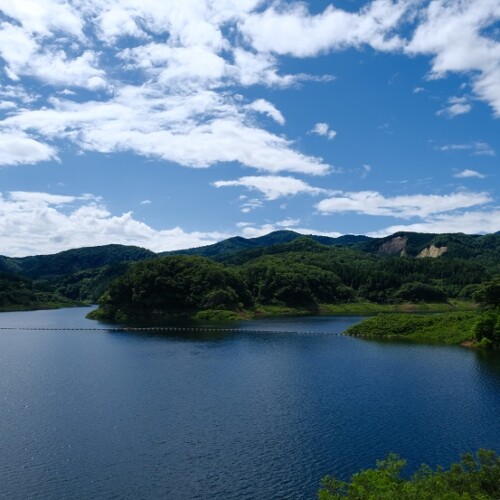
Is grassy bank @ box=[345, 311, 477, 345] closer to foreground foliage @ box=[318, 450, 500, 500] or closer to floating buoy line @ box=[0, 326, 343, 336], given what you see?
floating buoy line @ box=[0, 326, 343, 336]

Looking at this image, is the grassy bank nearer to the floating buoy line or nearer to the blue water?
the floating buoy line

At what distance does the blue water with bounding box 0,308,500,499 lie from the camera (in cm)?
3991

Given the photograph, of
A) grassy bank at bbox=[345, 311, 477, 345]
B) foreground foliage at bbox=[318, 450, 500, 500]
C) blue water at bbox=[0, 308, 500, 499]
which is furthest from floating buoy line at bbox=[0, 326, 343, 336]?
foreground foliage at bbox=[318, 450, 500, 500]

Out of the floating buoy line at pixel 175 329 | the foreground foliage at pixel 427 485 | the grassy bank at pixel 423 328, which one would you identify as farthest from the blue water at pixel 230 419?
the floating buoy line at pixel 175 329

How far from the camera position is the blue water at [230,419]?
39.9 m

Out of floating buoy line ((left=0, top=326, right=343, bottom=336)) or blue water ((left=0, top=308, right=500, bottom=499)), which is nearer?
blue water ((left=0, top=308, right=500, bottom=499))

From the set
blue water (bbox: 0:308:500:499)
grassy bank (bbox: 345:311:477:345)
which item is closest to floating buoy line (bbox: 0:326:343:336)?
grassy bank (bbox: 345:311:477:345)

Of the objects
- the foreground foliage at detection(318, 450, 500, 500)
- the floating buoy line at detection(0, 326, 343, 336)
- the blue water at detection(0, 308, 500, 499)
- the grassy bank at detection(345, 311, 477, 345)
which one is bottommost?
the blue water at detection(0, 308, 500, 499)

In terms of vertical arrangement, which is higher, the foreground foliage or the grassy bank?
the grassy bank

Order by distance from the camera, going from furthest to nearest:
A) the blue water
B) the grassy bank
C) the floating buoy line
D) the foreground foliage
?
the floating buoy line
the grassy bank
the blue water
the foreground foliage

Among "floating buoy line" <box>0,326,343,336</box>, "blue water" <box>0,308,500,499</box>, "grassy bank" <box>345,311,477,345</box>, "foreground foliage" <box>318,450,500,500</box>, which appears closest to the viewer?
"foreground foliage" <box>318,450,500,500</box>

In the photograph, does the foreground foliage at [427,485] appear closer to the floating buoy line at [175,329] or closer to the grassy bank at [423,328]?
the grassy bank at [423,328]

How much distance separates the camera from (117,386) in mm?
72750

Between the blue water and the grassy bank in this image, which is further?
the grassy bank
